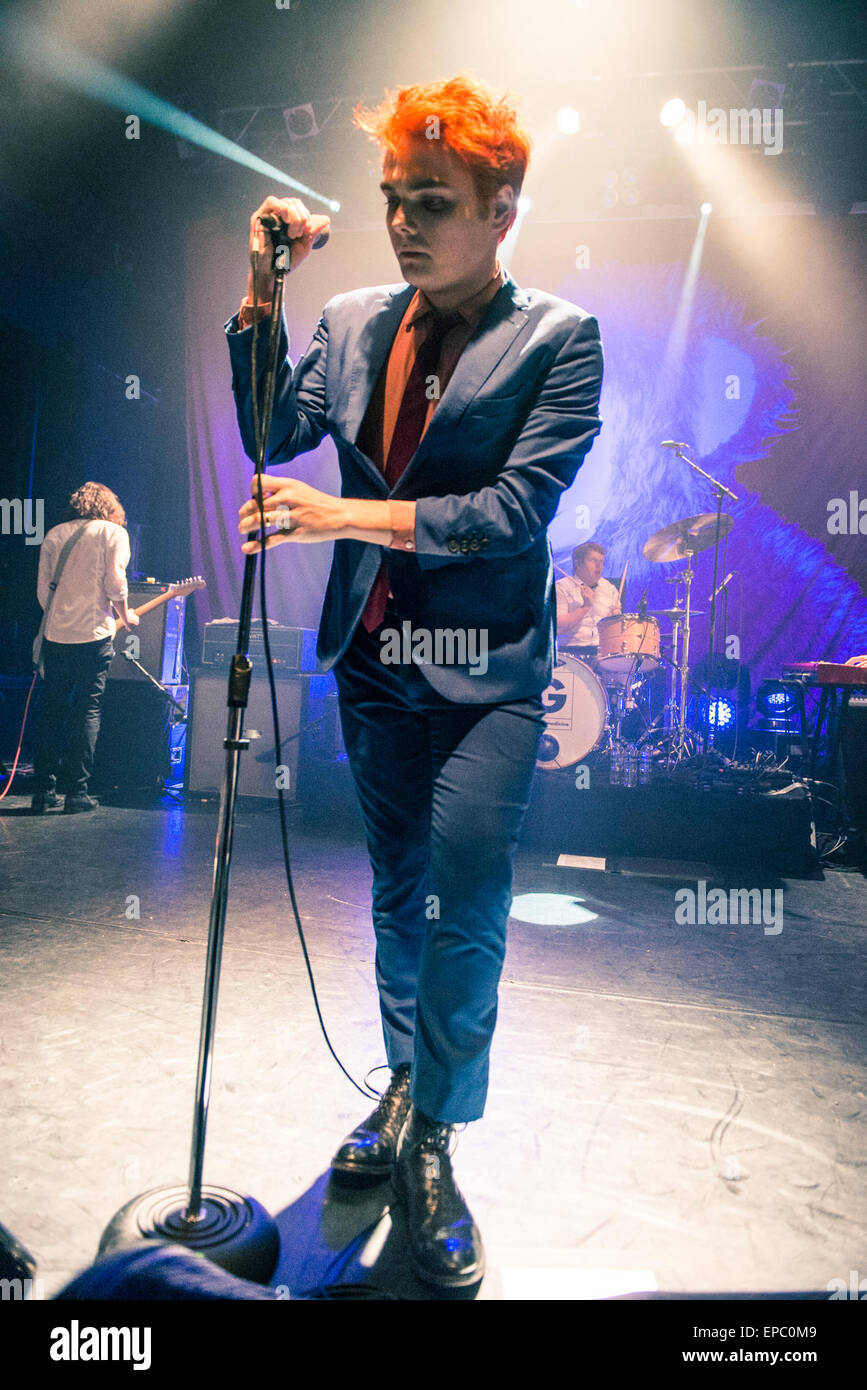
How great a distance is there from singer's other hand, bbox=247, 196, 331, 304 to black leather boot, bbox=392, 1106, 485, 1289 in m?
1.35

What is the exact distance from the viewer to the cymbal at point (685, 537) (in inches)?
239

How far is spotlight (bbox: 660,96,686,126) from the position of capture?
21.0 ft

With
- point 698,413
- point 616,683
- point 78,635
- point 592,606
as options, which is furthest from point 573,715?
point 698,413

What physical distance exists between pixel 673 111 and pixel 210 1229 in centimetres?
779

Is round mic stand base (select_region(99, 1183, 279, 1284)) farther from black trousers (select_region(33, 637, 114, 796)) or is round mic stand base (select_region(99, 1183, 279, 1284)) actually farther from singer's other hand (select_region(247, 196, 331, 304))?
black trousers (select_region(33, 637, 114, 796))

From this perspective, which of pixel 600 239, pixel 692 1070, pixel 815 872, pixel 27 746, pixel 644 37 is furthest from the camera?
pixel 600 239

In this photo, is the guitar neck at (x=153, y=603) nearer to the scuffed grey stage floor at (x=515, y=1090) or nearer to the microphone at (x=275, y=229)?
the scuffed grey stage floor at (x=515, y=1090)

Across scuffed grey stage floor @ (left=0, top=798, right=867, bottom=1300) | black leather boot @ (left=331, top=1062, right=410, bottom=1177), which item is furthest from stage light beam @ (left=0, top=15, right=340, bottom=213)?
black leather boot @ (left=331, top=1062, right=410, bottom=1177)

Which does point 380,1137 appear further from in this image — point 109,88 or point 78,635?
point 109,88

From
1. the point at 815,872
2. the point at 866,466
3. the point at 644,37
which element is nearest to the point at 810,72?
the point at 644,37

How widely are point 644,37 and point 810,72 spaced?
1.28 m

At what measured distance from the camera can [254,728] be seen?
566 cm
